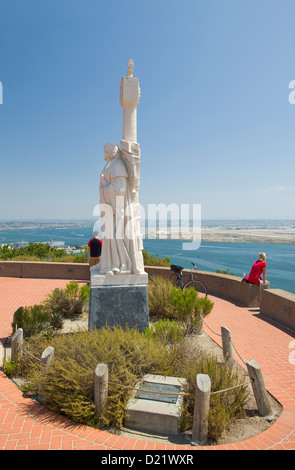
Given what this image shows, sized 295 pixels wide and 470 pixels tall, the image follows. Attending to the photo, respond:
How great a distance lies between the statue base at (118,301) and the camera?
517cm

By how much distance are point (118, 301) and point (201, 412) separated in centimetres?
257

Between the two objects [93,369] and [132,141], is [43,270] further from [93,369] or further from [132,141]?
[93,369]

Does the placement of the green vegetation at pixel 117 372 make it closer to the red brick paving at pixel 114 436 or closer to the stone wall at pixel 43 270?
the red brick paving at pixel 114 436

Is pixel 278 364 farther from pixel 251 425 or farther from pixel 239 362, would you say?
pixel 251 425

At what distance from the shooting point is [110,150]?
5.45 m

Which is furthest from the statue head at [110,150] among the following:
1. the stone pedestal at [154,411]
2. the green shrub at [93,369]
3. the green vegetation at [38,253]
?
the green vegetation at [38,253]

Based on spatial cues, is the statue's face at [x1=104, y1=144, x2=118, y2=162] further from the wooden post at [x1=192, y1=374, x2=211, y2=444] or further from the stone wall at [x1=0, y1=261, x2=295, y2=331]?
the stone wall at [x1=0, y1=261, x2=295, y2=331]

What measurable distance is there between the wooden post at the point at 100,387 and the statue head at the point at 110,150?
3.68m

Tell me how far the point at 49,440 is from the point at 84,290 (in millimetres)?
4782

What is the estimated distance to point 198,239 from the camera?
119125 mm

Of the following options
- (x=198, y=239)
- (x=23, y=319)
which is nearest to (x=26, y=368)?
(x=23, y=319)

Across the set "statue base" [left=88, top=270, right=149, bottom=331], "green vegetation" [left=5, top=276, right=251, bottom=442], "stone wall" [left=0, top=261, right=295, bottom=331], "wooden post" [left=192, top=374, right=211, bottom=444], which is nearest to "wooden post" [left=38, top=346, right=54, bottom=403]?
"green vegetation" [left=5, top=276, right=251, bottom=442]

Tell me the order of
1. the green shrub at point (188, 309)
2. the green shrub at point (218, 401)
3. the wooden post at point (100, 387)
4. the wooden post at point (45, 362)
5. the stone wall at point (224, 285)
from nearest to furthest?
the green shrub at point (218, 401)
the wooden post at point (100, 387)
the wooden post at point (45, 362)
the green shrub at point (188, 309)
the stone wall at point (224, 285)
